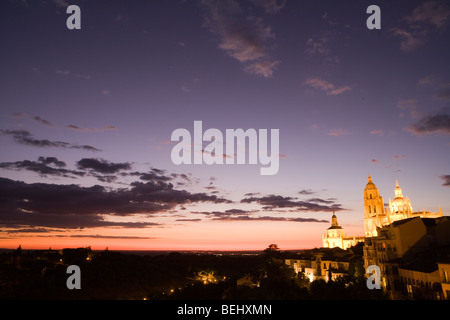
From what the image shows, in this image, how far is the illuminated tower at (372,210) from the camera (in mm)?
132962

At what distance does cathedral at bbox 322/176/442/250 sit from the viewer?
399 ft

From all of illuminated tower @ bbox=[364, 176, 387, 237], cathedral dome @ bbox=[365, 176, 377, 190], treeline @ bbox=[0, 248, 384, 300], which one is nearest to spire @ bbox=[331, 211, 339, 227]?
illuminated tower @ bbox=[364, 176, 387, 237]

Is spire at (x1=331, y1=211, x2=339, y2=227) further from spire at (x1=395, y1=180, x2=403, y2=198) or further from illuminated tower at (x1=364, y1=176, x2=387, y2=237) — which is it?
spire at (x1=395, y1=180, x2=403, y2=198)

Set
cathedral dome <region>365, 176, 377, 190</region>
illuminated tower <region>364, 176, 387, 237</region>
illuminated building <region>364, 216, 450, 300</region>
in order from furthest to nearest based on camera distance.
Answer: cathedral dome <region>365, 176, 377, 190</region> → illuminated tower <region>364, 176, 387, 237</region> → illuminated building <region>364, 216, 450, 300</region>

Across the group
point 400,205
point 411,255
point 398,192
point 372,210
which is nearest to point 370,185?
point 372,210

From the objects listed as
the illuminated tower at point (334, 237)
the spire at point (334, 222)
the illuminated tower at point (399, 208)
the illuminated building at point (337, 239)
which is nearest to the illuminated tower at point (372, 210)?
the illuminated tower at point (399, 208)

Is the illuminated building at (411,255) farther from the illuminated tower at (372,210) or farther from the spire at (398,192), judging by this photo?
the illuminated tower at (372,210)

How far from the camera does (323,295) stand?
4375 centimetres

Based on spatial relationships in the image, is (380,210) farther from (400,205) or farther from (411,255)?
(411,255)
